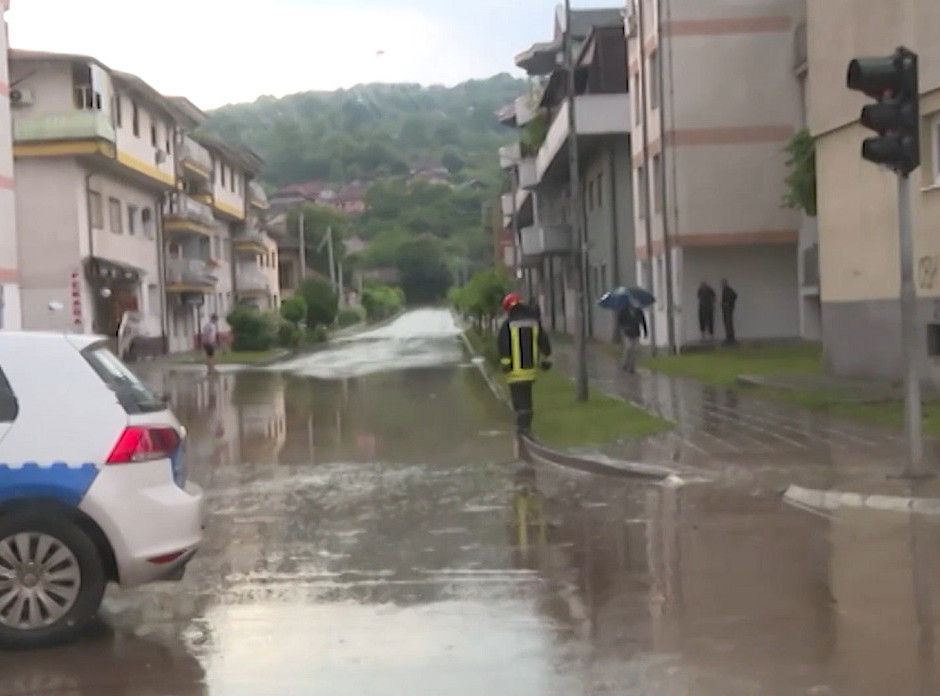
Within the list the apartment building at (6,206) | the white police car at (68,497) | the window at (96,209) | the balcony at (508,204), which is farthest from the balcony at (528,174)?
the white police car at (68,497)

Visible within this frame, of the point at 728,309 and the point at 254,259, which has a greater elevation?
the point at 254,259

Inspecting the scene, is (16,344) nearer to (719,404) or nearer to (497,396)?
(719,404)

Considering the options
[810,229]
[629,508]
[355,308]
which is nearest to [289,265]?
[355,308]

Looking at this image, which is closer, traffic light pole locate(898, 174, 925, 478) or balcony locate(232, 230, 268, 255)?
traffic light pole locate(898, 174, 925, 478)

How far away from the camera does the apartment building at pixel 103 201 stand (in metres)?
45.6

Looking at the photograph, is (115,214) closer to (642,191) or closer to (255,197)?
(642,191)

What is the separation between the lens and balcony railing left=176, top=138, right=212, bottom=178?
5894 cm

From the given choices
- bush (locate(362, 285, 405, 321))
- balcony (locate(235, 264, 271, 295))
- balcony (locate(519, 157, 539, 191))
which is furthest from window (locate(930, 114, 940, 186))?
bush (locate(362, 285, 405, 321))

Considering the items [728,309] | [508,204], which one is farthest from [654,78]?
[508,204]

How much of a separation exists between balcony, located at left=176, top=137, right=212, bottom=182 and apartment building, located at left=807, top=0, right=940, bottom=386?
134 ft

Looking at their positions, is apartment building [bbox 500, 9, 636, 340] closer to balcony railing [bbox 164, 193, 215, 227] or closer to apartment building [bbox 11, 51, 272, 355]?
balcony railing [bbox 164, 193, 215, 227]

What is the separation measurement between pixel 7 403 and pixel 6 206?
29374mm

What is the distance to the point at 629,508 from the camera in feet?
39.0

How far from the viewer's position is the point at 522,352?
17969 mm
